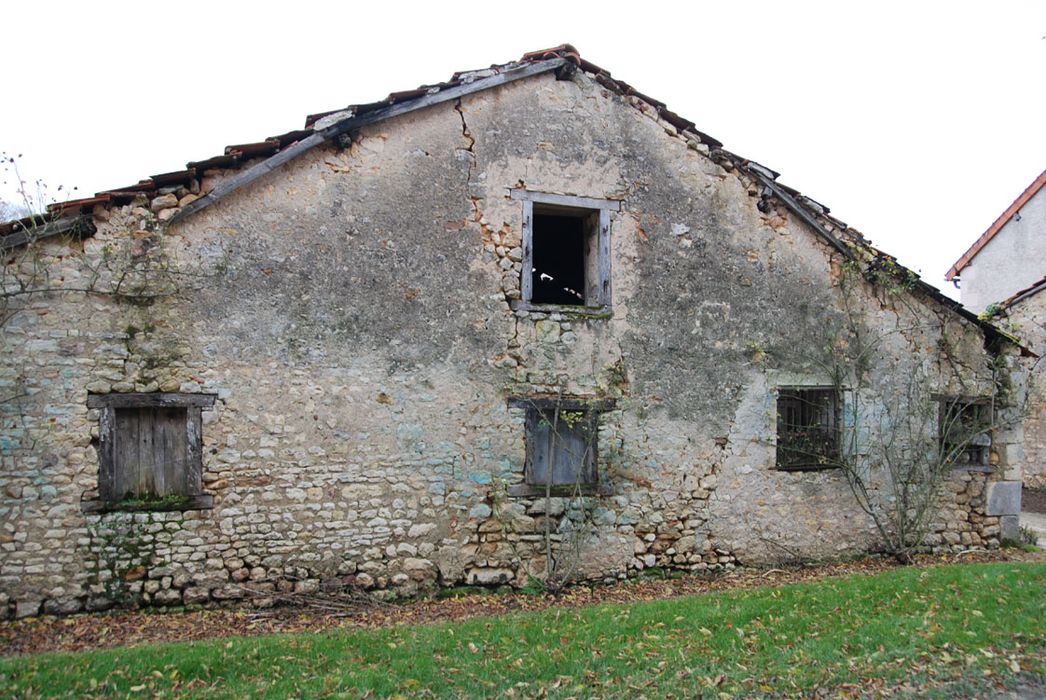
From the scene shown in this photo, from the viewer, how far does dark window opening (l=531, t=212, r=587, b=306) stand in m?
9.59

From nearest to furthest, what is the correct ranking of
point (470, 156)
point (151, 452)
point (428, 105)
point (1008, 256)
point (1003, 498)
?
point (151, 452) < point (428, 105) < point (470, 156) < point (1003, 498) < point (1008, 256)

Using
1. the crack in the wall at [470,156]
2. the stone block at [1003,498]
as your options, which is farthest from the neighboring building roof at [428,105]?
the stone block at [1003,498]

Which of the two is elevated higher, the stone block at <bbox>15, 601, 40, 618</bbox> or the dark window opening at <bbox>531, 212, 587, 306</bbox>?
the dark window opening at <bbox>531, 212, 587, 306</bbox>

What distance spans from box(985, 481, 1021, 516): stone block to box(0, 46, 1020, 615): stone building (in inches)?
1.5

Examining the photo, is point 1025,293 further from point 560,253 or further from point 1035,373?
point 560,253

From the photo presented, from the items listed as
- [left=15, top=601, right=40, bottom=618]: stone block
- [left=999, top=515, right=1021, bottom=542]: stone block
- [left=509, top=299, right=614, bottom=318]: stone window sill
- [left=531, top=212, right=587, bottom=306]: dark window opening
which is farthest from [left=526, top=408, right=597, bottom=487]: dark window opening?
[left=999, top=515, right=1021, bottom=542]: stone block

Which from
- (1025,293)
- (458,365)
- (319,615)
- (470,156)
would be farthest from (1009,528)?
(319,615)

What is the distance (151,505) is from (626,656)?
495cm

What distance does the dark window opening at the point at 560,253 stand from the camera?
31.5ft

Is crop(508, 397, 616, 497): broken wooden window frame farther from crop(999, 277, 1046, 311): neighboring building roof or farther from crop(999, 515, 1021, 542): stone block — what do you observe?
crop(999, 277, 1046, 311): neighboring building roof

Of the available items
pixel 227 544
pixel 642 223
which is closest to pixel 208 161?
pixel 227 544

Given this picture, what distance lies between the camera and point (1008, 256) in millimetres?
18250

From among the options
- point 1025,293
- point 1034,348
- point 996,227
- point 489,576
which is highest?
point 996,227

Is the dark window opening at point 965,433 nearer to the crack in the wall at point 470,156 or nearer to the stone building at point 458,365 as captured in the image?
the stone building at point 458,365
